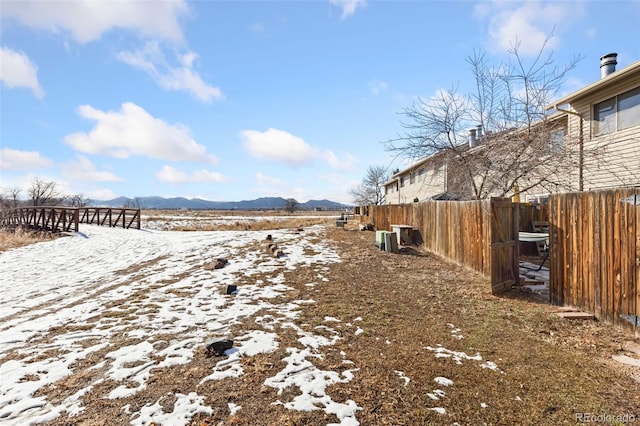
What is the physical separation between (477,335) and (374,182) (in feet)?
136

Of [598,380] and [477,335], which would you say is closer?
[598,380]

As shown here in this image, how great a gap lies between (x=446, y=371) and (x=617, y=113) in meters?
11.1

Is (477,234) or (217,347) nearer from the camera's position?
(217,347)

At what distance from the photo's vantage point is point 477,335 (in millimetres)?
4039

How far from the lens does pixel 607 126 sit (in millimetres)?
9711

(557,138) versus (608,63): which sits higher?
(608,63)

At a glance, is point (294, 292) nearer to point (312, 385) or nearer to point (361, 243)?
point (312, 385)

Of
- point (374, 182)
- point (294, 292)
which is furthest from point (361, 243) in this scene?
point (374, 182)

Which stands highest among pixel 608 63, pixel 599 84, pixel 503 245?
pixel 608 63

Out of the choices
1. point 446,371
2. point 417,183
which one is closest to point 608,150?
point 446,371

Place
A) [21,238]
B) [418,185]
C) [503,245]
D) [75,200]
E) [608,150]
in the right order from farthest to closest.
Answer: [75,200] < [418,185] < [21,238] < [608,150] < [503,245]

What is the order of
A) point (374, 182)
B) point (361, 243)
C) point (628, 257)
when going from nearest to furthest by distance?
Result: point (628, 257) → point (361, 243) → point (374, 182)

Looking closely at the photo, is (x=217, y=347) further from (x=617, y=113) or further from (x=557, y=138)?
(x=557, y=138)

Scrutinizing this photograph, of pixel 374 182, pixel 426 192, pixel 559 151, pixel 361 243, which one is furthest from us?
pixel 374 182
